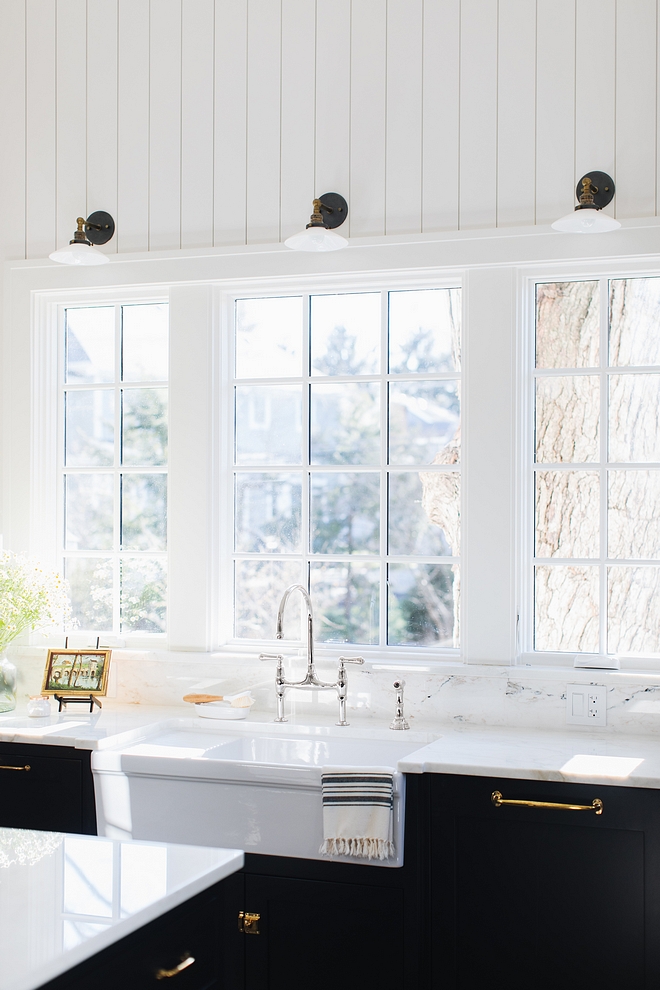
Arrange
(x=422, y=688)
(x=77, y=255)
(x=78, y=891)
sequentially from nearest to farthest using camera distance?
1. (x=78, y=891)
2. (x=422, y=688)
3. (x=77, y=255)

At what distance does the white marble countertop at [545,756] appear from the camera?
2.24 m

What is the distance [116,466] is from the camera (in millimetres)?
3344

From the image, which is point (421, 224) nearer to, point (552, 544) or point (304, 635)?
point (552, 544)

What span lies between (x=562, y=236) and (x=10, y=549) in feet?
7.36

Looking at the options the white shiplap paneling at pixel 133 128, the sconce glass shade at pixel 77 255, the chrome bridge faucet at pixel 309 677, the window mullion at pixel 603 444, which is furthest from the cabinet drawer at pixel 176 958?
the white shiplap paneling at pixel 133 128

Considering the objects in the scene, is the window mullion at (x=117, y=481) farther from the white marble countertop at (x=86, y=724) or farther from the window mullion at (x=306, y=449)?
the window mullion at (x=306, y=449)

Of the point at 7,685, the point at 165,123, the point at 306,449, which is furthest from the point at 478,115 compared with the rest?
the point at 7,685

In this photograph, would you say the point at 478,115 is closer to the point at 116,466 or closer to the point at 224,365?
the point at 224,365

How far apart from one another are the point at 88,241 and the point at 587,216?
1694 mm

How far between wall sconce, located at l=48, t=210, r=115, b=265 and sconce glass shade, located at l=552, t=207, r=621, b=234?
1.51 m

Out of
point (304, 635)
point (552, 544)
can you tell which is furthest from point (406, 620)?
point (552, 544)

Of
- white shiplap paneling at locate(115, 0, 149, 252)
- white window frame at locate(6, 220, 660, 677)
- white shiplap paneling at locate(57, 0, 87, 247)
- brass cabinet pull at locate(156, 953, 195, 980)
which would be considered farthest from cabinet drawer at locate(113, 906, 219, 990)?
white shiplap paneling at locate(57, 0, 87, 247)

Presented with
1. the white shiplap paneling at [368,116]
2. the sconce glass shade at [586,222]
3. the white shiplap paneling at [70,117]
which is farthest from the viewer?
the white shiplap paneling at [70,117]

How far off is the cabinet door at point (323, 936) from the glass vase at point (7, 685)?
43.6 inches
